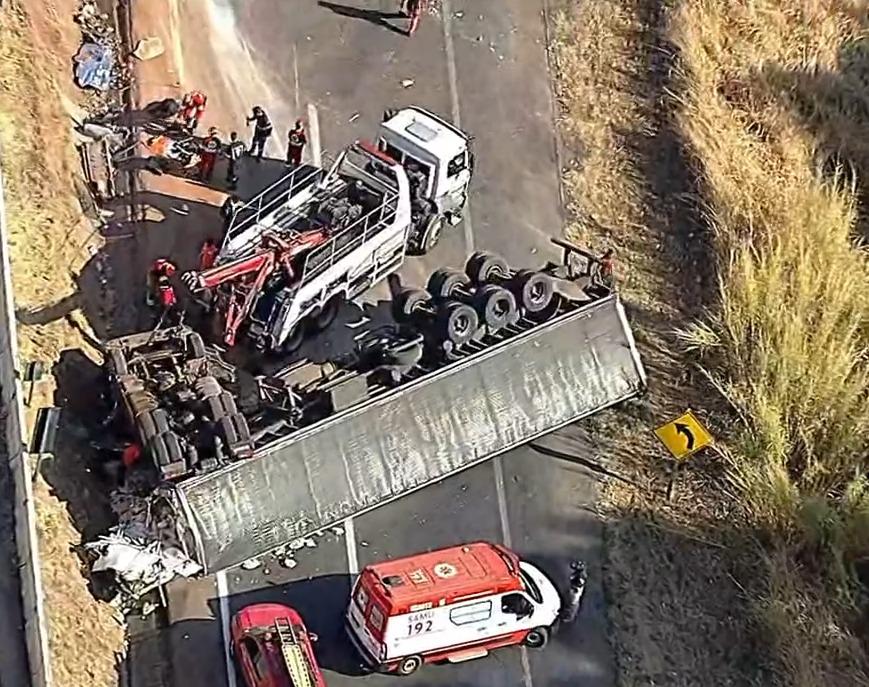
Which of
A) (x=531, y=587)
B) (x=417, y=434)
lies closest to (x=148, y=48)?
(x=417, y=434)

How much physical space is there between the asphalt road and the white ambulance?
530 millimetres

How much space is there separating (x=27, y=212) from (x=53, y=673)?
7.75 metres

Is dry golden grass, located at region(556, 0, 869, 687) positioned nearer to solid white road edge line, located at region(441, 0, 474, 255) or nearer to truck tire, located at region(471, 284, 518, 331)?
solid white road edge line, located at region(441, 0, 474, 255)

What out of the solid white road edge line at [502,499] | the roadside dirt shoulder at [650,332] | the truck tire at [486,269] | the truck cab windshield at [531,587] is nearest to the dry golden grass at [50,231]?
the truck cab windshield at [531,587]

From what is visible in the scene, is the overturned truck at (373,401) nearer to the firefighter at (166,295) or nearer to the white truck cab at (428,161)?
the firefighter at (166,295)

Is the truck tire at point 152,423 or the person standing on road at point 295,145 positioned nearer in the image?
the truck tire at point 152,423

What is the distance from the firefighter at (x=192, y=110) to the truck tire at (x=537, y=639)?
10.8m

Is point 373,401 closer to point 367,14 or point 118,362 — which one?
point 118,362

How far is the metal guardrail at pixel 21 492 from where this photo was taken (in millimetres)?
18281

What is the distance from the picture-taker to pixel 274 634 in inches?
764

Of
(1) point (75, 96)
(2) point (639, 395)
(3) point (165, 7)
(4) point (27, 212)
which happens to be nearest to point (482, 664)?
(2) point (639, 395)

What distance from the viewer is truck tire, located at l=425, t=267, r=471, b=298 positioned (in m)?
22.9

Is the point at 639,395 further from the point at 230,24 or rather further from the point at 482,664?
the point at 230,24

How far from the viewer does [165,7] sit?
86.9ft
